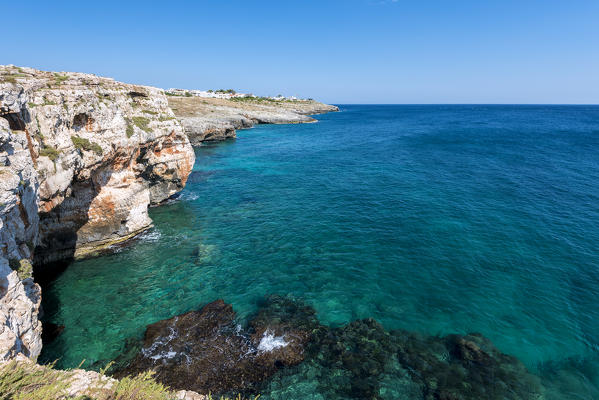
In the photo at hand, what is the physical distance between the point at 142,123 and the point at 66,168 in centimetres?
851

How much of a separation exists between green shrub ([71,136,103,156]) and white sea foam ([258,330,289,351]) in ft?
52.2

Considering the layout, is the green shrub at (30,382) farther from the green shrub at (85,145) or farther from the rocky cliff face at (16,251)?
the green shrub at (85,145)

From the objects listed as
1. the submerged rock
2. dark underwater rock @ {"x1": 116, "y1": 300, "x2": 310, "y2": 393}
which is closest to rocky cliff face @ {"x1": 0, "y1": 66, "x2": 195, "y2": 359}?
dark underwater rock @ {"x1": 116, "y1": 300, "x2": 310, "y2": 393}

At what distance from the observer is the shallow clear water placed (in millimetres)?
15000

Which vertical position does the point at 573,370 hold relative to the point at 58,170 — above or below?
below

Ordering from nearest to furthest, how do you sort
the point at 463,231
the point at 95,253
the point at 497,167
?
the point at 95,253 < the point at 463,231 < the point at 497,167

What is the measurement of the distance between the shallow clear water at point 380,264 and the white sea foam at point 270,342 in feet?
5.87

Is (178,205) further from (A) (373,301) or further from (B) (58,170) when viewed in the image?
(A) (373,301)

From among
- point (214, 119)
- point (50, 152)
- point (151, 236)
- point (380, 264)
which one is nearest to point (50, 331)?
point (50, 152)

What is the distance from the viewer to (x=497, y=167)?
44812mm

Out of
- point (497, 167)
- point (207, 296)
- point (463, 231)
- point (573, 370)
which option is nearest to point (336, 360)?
point (207, 296)

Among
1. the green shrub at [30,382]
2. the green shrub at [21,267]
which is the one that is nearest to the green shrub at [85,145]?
the green shrub at [21,267]

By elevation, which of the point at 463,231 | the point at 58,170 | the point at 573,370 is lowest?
the point at 573,370

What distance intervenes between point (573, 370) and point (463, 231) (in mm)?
12889
